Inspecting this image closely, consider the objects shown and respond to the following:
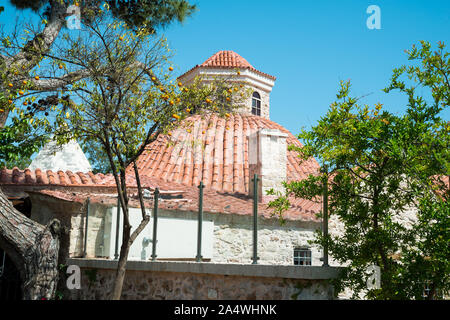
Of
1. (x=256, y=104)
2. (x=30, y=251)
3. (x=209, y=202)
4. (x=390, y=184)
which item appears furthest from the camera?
(x=256, y=104)

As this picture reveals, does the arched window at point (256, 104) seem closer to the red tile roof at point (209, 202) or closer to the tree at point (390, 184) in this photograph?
the red tile roof at point (209, 202)

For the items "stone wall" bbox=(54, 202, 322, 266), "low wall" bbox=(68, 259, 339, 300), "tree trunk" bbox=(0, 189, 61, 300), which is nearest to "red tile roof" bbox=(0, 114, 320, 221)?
"stone wall" bbox=(54, 202, 322, 266)

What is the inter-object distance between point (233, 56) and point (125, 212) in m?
17.7

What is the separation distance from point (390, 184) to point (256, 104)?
18.2 meters

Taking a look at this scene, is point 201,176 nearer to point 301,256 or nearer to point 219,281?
point 301,256

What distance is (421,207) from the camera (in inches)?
203

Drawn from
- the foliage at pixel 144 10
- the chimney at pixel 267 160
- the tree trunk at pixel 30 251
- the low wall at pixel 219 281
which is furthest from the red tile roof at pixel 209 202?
the foliage at pixel 144 10

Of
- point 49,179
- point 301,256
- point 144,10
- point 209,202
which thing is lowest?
A: point 301,256

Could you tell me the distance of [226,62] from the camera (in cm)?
2364

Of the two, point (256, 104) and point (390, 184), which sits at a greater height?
point (256, 104)

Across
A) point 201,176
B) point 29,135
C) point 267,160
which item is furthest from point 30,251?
point 201,176

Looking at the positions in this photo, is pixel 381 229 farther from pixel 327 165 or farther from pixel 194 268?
pixel 194 268

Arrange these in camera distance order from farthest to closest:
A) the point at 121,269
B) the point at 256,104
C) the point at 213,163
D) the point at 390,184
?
the point at 256,104 → the point at 213,163 → the point at 121,269 → the point at 390,184

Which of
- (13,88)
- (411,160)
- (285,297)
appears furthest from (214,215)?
(411,160)
